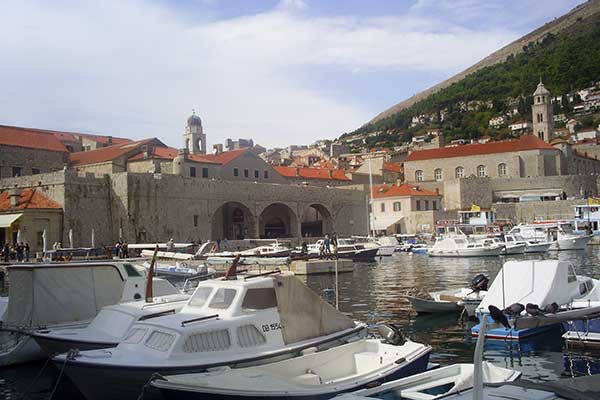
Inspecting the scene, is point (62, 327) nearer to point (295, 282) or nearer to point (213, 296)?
point (213, 296)

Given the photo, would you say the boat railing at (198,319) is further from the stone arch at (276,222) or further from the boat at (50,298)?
the stone arch at (276,222)

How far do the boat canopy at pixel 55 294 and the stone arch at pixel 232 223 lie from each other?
3047 centimetres

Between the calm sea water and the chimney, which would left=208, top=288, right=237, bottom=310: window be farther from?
the chimney

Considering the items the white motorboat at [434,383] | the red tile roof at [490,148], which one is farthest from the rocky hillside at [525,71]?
the white motorboat at [434,383]

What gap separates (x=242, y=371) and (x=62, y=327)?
573cm

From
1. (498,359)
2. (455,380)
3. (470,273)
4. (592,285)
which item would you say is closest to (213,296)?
(455,380)

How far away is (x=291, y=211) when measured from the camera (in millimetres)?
47219

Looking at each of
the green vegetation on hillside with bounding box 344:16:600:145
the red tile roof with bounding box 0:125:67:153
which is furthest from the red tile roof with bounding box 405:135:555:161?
the red tile roof with bounding box 0:125:67:153

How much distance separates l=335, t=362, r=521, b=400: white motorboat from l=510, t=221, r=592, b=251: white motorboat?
3549cm

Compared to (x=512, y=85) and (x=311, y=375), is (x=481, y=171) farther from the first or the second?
(x=512, y=85)

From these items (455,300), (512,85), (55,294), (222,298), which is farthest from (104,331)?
(512,85)

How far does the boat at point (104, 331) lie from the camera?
10055 mm

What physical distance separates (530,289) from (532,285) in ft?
0.43

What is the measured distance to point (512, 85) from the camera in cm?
12988
